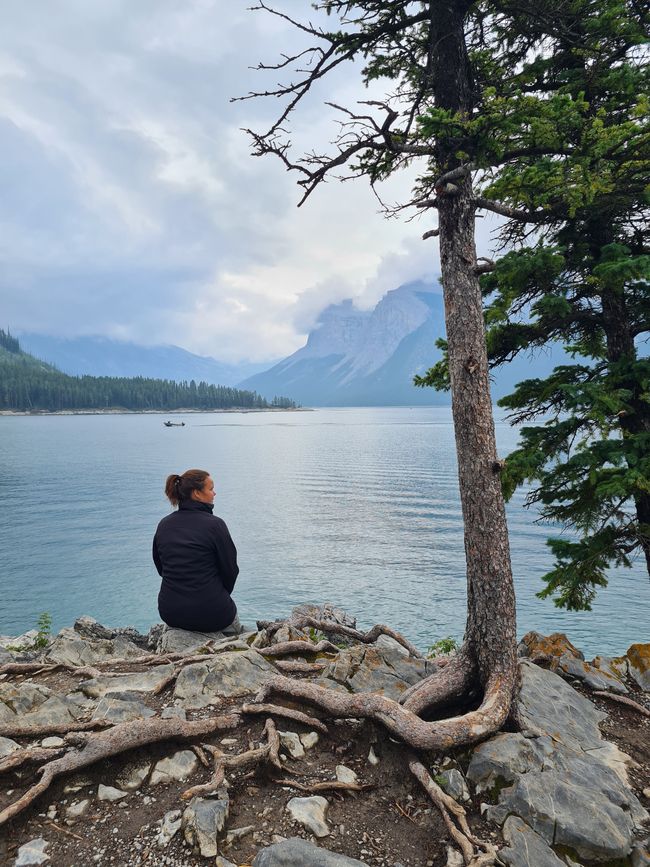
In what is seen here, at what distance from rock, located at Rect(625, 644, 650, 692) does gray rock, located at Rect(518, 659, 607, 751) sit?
4.72 feet

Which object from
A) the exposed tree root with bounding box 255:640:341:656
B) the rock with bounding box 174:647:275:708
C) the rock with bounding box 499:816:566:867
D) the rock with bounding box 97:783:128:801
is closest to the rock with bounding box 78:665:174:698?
the rock with bounding box 174:647:275:708

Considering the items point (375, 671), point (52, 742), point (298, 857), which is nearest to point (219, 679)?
point (52, 742)

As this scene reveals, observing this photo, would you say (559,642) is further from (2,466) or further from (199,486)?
(2,466)

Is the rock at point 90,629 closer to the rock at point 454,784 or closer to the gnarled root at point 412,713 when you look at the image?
the gnarled root at point 412,713

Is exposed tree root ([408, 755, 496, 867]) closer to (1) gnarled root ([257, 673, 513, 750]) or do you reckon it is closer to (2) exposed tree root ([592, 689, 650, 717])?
(1) gnarled root ([257, 673, 513, 750])

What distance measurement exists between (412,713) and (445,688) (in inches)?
30.2

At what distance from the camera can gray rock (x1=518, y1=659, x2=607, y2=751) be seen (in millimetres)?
5926

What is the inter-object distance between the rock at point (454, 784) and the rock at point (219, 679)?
2476mm

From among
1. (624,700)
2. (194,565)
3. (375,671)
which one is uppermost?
(194,565)

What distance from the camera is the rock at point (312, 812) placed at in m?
4.33

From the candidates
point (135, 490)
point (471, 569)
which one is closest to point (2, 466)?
point (135, 490)

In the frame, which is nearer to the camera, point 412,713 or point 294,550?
point 412,713

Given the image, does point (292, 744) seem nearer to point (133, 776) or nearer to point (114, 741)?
point (133, 776)

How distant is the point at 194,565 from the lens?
7867 mm
